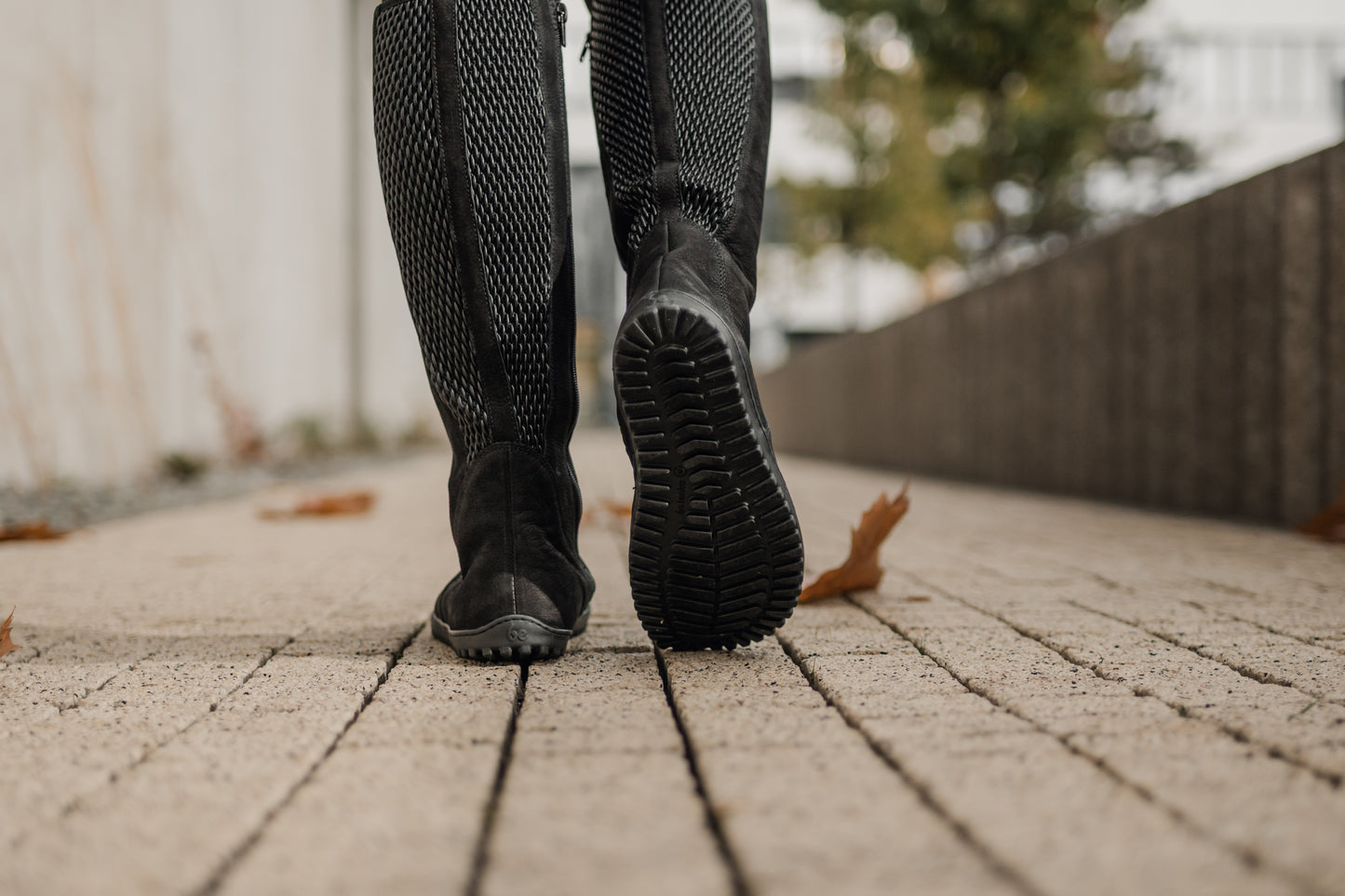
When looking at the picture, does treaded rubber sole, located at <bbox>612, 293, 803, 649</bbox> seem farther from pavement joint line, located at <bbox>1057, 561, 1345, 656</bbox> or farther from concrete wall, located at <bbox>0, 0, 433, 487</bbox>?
concrete wall, located at <bbox>0, 0, 433, 487</bbox>

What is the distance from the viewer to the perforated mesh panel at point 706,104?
122cm

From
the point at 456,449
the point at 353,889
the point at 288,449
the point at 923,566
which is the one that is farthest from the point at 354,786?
the point at 288,449

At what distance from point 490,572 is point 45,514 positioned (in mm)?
2433

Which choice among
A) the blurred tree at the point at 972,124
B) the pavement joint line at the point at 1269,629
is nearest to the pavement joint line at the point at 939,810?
the pavement joint line at the point at 1269,629

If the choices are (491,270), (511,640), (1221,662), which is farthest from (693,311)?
(1221,662)

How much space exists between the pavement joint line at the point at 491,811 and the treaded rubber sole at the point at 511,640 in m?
0.14

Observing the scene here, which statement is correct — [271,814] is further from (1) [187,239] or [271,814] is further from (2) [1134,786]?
(1) [187,239]

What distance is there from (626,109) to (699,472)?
1.53 feet

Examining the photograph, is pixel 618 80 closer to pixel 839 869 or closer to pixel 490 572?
pixel 490 572

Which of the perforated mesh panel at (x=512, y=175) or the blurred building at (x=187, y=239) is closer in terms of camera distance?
the perforated mesh panel at (x=512, y=175)

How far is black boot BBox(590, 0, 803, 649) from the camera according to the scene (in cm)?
105

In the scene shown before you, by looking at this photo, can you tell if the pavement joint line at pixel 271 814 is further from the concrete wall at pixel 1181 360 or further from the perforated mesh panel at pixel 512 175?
the concrete wall at pixel 1181 360

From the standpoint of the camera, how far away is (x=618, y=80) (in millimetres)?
1272

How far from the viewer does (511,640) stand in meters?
1.20
